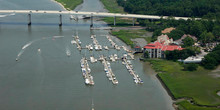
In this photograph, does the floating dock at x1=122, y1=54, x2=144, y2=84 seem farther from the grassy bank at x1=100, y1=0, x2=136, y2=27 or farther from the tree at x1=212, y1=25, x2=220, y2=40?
the grassy bank at x1=100, y1=0, x2=136, y2=27

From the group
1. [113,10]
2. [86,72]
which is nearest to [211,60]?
[86,72]

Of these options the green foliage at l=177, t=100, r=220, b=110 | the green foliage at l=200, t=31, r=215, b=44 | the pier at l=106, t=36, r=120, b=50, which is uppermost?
the green foliage at l=200, t=31, r=215, b=44

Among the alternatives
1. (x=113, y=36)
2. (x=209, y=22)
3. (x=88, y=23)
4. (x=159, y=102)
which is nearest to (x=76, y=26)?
(x=88, y=23)

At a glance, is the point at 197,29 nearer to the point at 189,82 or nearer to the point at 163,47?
the point at 163,47

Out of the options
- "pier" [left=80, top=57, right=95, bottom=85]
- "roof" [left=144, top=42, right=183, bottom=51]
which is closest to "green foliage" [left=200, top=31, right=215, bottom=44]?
"roof" [left=144, top=42, right=183, bottom=51]

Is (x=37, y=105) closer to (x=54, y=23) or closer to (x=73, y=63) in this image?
(x=73, y=63)

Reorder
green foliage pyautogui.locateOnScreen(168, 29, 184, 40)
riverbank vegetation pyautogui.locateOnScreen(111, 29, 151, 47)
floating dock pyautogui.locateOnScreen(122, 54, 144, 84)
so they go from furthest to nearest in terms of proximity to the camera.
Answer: riverbank vegetation pyautogui.locateOnScreen(111, 29, 151, 47), green foliage pyautogui.locateOnScreen(168, 29, 184, 40), floating dock pyautogui.locateOnScreen(122, 54, 144, 84)

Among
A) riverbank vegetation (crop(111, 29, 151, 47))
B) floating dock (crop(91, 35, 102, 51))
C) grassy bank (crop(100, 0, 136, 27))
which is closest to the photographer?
floating dock (crop(91, 35, 102, 51))
